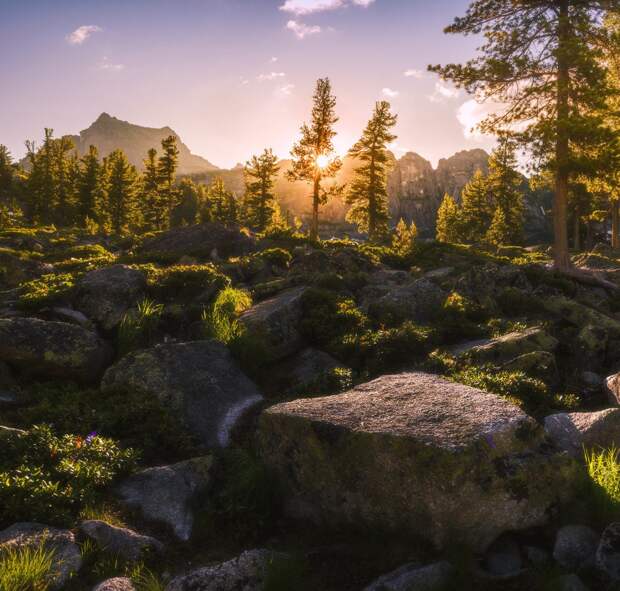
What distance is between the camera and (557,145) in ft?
63.0

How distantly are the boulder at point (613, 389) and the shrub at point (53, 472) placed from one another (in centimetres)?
826

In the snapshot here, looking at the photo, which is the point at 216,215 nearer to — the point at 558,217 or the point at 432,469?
the point at 558,217

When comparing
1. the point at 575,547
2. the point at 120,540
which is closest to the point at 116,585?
the point at 120,540

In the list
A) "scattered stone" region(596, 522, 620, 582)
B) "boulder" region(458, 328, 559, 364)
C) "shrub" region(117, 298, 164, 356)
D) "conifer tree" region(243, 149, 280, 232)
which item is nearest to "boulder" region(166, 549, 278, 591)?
"scattered stone" region(596, 522, 620, 582)

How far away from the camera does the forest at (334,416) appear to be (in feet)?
15.5

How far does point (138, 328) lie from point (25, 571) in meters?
6.87

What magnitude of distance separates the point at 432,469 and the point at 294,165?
4047 cm

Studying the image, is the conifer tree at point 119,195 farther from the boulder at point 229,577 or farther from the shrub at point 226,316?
the boulder at point 229,577

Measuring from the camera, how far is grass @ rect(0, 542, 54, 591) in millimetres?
4047

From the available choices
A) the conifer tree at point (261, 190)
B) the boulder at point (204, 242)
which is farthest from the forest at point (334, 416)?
the conifer tree at point (261, 190)

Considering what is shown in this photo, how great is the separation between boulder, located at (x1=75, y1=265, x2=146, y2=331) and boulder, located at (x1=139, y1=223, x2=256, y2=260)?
8.80m

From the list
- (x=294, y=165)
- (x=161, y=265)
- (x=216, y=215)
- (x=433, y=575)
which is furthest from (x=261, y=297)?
(x=216, y=215)

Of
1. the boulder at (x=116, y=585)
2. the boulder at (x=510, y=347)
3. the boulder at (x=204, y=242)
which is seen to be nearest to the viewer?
the boulder at (x=116, y=585)

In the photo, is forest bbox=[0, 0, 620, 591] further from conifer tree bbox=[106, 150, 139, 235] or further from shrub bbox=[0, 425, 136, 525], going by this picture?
conifer tree bbox=[106, 150, 139, 235]
